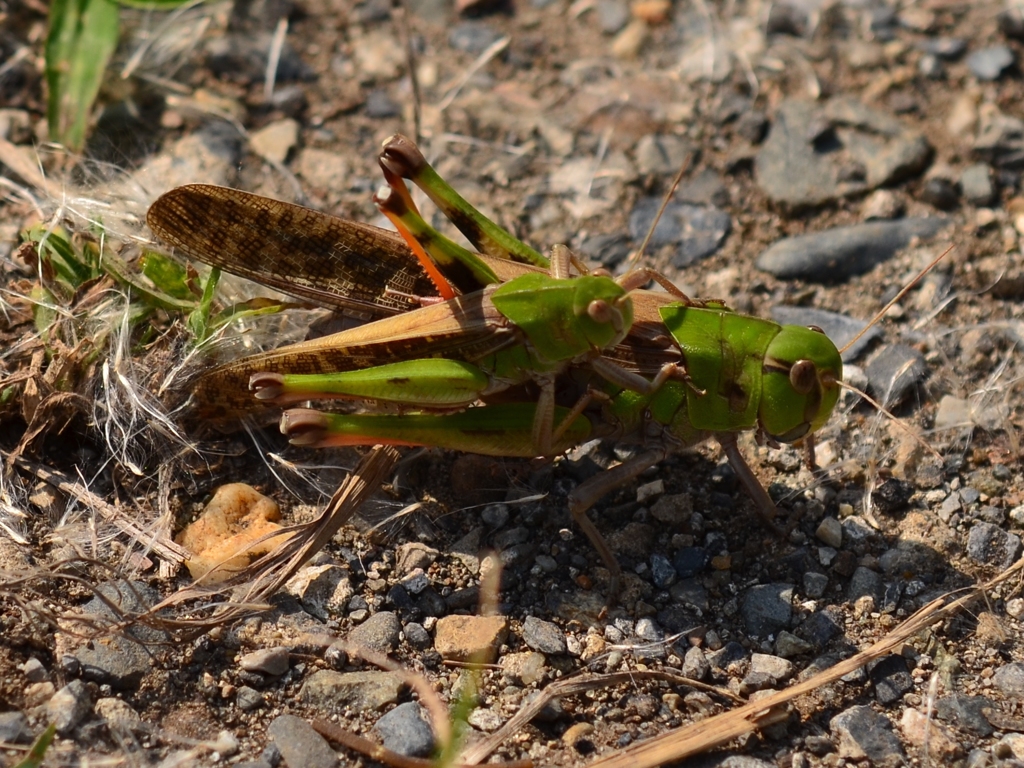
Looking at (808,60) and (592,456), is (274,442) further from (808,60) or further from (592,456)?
(808,60)

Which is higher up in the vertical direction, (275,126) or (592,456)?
(275,126)

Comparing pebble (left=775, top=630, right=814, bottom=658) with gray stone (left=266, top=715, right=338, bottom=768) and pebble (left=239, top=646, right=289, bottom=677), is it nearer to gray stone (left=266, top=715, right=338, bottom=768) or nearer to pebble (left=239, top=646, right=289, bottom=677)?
gray stone (left=266, top=715, right=338, bottom=768)

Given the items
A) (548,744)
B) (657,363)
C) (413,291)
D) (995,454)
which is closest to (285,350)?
(413,291)

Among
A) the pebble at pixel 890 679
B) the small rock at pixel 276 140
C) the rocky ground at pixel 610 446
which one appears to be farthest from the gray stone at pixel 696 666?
the small rock at pixel 276 140

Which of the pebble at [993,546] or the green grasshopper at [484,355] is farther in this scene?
the pebble at [993,546]

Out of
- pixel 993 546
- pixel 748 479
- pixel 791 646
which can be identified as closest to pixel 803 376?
pixel 748 479

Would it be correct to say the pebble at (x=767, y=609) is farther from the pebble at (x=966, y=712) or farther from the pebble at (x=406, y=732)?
the pebble at (x=406, y=732)
